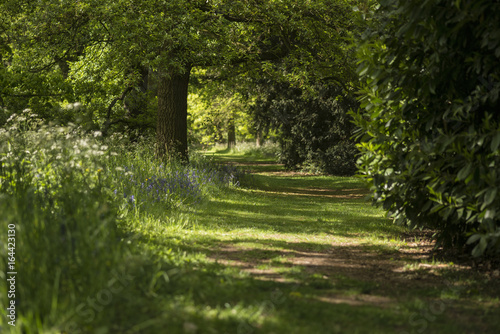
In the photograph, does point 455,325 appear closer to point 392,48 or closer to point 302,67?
point 392,48

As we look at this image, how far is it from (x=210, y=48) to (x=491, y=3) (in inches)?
359

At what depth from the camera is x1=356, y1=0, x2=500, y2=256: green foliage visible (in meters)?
4.61

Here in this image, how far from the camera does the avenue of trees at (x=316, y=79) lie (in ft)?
16.0

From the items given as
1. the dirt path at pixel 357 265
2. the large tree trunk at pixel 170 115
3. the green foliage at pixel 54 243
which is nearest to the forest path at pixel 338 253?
the dirt path at pixel 357 265

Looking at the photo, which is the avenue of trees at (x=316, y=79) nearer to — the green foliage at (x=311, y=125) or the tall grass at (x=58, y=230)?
the green foliage at (x=311, y=125)

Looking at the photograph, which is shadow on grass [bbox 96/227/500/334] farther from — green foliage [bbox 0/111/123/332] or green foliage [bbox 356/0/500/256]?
green foliage [bbox 356/0/500/256]

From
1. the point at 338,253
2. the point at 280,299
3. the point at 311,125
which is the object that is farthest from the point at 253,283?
the point at 311,125

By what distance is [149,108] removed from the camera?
17.3 metres

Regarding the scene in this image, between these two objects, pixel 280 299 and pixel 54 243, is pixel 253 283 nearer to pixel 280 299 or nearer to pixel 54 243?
pixel 280 299

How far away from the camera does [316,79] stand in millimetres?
14648

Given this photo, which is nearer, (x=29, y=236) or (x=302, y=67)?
(x=29, y=236)

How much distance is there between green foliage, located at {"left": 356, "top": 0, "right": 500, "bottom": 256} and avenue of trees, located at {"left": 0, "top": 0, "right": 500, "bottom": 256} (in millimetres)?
17

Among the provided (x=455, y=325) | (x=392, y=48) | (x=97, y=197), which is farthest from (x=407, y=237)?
(x=97, y=197)

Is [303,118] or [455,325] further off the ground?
[303,118]
